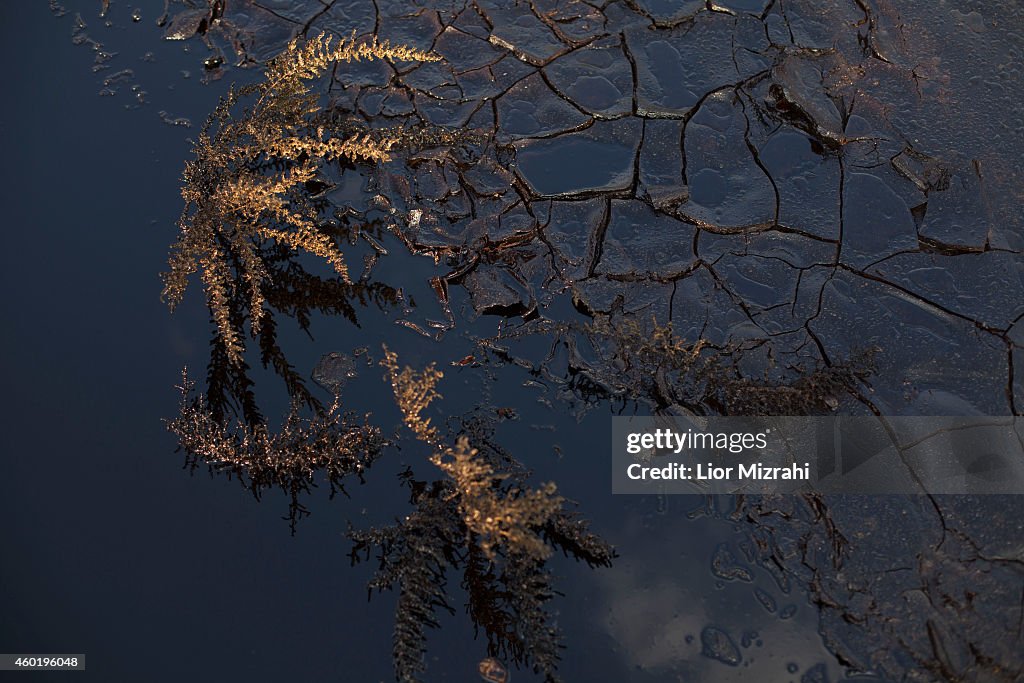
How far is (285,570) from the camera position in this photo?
2.56 m

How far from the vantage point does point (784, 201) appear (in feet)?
10.2

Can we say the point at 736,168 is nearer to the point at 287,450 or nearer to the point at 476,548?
the point at 476,548

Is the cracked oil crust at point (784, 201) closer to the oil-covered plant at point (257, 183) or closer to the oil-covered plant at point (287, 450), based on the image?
the oil-covered plant at point (257, 183)

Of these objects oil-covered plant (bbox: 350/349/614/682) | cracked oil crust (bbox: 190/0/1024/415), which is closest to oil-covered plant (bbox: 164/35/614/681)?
oil-covered plant (bbox: 350/349/614/682)

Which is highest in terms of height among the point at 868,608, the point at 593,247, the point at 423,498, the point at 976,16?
the point at 976,16

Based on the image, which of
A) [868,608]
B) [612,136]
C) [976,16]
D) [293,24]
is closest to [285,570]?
[868,608]

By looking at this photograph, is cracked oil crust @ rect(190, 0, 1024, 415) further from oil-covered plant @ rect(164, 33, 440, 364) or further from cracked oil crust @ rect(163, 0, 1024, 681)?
oil-covered plant @ rect(164, 33, 440, 364)

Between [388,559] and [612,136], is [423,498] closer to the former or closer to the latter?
[388,559]

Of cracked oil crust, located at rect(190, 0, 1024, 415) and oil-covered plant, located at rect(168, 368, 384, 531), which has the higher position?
cracked oil crust, located at rect(190, 0, 1024, 415)

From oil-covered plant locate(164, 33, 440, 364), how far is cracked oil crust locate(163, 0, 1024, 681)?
242 mm

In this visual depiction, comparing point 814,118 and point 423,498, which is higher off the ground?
point 814,118

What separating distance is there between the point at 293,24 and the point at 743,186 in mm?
2094

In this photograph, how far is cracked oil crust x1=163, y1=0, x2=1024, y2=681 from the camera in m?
2.48

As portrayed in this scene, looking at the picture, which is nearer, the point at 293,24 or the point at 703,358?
the point at 703,358
